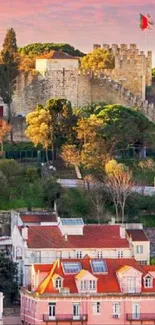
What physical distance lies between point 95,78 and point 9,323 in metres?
27.9

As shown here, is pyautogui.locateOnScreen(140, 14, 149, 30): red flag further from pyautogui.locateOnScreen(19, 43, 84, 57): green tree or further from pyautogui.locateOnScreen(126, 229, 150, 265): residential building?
pyautogui.locateOnScreen(126, 229, 150, 265): residential building

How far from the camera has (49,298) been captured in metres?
75.4

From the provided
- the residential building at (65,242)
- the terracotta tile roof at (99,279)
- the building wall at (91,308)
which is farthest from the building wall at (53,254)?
the building wall at (91,308)

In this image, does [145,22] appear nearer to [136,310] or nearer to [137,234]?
[137,234]

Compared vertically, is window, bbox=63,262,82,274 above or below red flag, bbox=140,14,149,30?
below

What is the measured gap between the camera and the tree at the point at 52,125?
310 feet

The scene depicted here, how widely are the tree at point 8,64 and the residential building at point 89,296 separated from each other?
2135cm

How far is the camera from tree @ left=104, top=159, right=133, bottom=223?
291 feet

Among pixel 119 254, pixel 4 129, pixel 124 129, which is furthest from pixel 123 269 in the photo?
pixel 4 129

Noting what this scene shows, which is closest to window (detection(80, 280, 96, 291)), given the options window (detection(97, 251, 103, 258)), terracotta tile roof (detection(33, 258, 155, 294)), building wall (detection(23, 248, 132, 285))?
terracotta tile roof (detection(33, 258, 155, 294))

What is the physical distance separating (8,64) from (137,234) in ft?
48.8

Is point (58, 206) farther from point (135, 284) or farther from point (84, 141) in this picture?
point (135, 284)

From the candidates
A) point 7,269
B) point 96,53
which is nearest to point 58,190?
point 7,269

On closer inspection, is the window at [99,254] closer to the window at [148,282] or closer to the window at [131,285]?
the window at [148,282]
